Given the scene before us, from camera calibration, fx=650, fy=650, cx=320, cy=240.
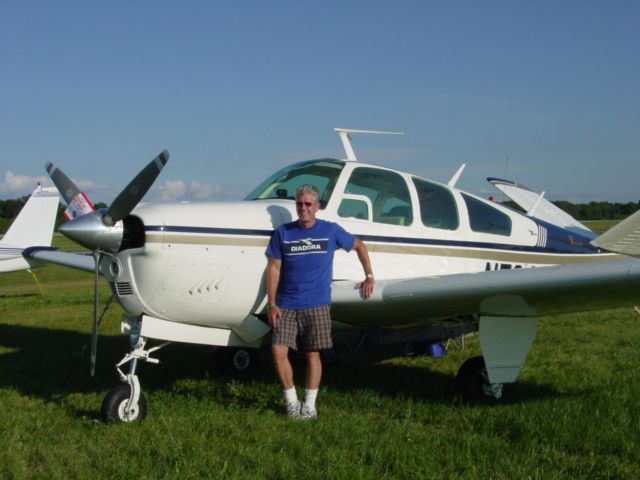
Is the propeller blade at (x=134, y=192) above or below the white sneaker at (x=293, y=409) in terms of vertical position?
above

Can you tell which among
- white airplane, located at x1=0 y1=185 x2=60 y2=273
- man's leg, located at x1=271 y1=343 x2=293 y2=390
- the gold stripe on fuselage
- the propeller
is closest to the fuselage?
the gold stripe on fuselage

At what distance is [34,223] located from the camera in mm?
18531

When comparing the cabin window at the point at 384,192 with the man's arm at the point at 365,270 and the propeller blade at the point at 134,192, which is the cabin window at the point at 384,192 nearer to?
the man's arm at the point at 365,270

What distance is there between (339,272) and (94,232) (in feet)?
6.74

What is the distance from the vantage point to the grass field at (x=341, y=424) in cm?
396

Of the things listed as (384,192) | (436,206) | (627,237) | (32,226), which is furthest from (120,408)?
(32,226)

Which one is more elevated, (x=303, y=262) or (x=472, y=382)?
(x=303, y=262)

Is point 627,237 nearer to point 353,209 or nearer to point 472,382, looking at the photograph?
point 472,382

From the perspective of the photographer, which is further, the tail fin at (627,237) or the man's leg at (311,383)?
the man's leg at (311,383)

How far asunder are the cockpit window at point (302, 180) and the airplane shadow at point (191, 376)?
182 cm

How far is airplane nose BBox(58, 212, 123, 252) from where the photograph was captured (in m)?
4.72

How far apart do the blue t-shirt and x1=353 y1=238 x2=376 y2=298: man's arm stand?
26cm

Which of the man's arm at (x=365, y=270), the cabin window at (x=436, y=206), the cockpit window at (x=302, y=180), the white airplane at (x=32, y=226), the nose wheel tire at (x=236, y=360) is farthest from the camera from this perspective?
the white airplane at (x=32, y=226)

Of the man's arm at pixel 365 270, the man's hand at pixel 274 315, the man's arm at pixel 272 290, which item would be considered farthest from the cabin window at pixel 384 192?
the man's hand at pixel 274 315
